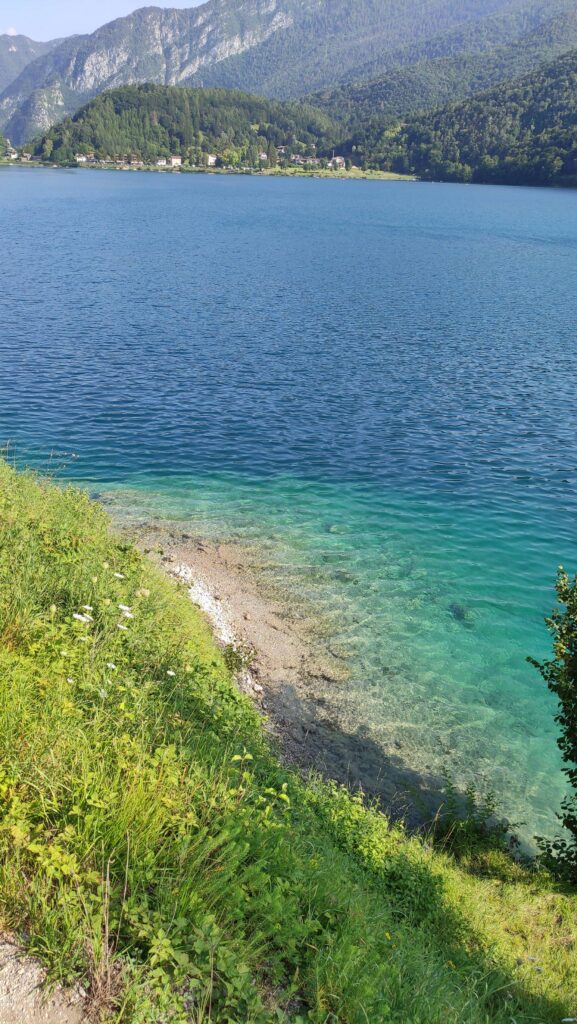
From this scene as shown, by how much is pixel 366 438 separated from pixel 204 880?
3074 cm

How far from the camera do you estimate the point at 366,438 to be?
35656 millimetres

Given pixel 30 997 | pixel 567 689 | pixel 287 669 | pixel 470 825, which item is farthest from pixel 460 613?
pixel 30 997

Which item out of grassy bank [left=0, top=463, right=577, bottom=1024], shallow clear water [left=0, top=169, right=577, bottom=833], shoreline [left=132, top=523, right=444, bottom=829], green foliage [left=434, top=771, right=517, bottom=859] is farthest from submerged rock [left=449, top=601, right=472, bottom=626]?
grassy bank [left=0, top=463, right=577, bottom=1024]

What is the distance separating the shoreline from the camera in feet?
49.7

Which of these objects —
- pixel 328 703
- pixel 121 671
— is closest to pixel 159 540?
pixel 328 703

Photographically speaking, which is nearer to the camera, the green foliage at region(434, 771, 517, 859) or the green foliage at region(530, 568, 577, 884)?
the green foliage at region(530, 568, 577, 884)

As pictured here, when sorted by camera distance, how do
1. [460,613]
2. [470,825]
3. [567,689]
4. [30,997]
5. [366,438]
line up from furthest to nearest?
[366,438]
[460,613]
[470,825]
[567,689]
[30,997]

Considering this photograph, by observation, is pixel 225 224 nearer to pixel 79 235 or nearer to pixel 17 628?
pixel 79 235

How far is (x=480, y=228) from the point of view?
128 metres

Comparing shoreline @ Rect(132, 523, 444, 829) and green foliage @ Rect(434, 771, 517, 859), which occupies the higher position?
shoreline @ Rect(132, 523, 444, 829)

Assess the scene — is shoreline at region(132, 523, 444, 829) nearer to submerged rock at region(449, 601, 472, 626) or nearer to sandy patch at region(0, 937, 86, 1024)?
submerged rock at region(449, 601, 472, 626)

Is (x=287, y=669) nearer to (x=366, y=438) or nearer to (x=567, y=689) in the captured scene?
(x=567, y=689)

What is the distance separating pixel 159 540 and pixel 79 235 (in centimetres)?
8917

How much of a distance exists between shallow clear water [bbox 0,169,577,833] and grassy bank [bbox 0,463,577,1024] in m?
5.49
